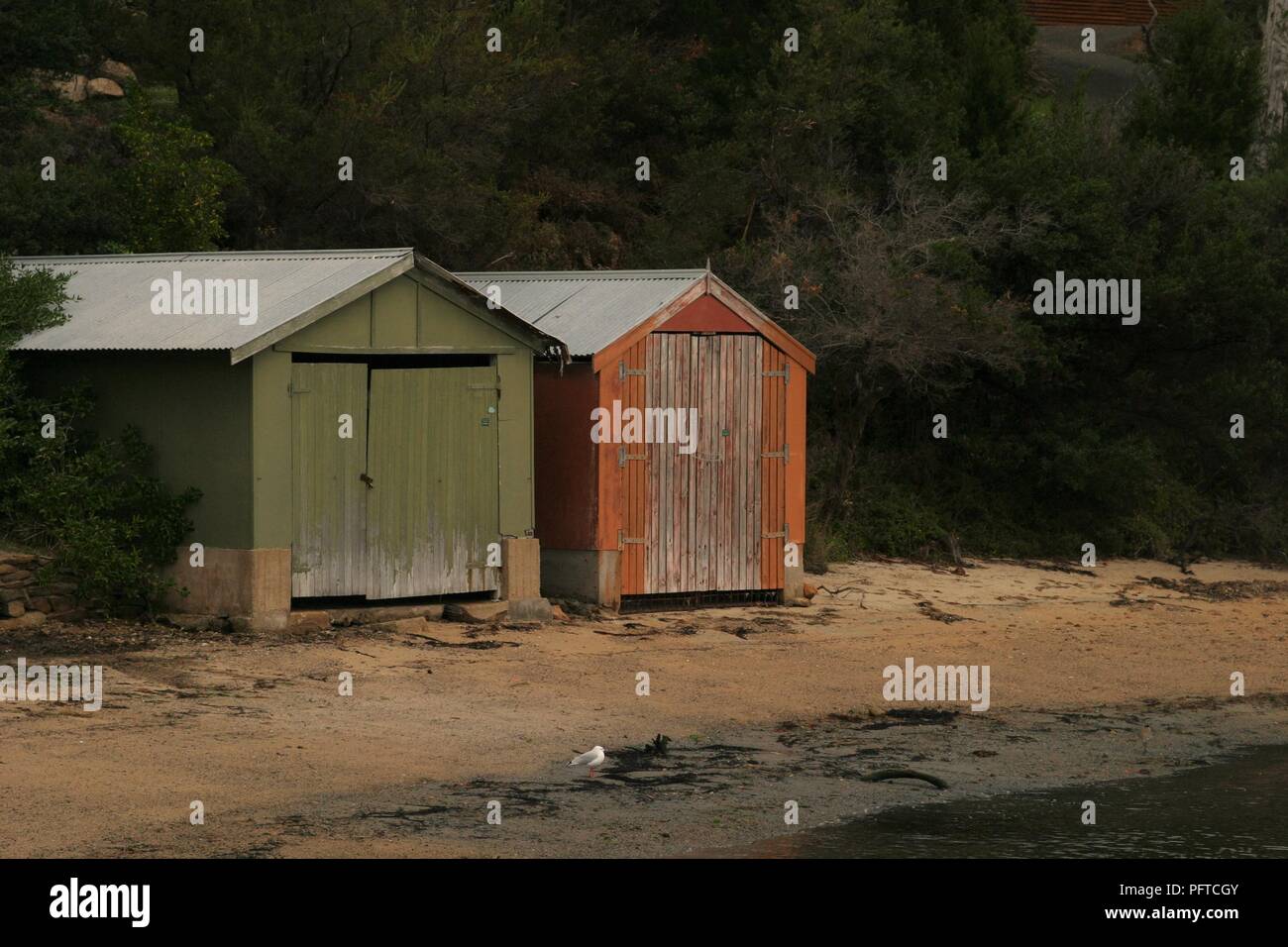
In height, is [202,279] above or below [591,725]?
above

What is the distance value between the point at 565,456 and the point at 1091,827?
28.1ft

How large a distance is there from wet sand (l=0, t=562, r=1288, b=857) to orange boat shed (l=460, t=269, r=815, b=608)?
572 millimetres

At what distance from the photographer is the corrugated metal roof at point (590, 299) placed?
19781 millimetres

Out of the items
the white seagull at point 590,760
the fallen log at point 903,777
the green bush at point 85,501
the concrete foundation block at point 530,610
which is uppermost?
the green bush at point 85,501

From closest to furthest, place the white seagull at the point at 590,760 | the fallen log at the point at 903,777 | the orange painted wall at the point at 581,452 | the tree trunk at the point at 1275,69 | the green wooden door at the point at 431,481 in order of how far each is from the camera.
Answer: the white seagull at the point at 590,760
the fallen log at the point at 903,777
the green wooden door at the point at 431,481
the orange painted wall at the point at 581,452
the tree trunk at the point at 1275,69

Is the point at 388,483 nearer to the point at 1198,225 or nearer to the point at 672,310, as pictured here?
the point at 672,310

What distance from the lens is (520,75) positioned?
30.1 metres

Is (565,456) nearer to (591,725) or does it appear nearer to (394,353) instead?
(394,353)

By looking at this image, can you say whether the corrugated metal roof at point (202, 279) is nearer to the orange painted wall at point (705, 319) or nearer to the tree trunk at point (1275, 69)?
the orange painted wall at point (705, 319)

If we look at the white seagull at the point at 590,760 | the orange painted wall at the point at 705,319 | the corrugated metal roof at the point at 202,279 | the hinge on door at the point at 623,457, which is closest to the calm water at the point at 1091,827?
the white seagull at the point at 590,760

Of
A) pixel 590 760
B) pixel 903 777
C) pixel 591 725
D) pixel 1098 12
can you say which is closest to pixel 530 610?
pixel 591 725

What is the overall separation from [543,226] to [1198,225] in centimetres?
944

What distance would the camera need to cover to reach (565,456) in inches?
782

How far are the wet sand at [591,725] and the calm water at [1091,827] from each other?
306 mm
